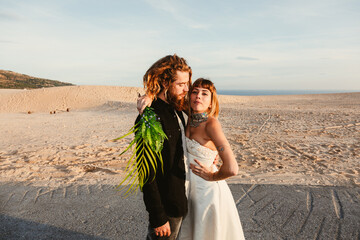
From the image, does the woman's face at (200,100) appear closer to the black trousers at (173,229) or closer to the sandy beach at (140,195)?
the black trousers at (173,229)

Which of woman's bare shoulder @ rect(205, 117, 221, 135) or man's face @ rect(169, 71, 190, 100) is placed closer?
woman's bare shoulder @ rect(205, 117, 221, 135)

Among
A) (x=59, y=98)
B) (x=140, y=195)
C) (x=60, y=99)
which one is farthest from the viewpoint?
(x=59, y=98)

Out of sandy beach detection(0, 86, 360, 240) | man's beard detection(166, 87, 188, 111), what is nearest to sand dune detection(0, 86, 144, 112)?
sandy beach detection(0, 86, 360, 240)

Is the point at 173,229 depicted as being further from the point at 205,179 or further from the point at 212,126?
the point at 212,126

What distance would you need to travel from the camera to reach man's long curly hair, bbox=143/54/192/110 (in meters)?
2.05

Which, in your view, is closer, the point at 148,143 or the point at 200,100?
the point at 148,143

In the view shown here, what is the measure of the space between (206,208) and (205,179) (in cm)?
22

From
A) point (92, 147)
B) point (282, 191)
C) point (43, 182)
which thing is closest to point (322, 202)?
point (282, 191)

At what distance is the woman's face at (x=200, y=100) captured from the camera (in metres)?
2.09

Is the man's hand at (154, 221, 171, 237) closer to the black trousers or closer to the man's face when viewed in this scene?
the black trousers

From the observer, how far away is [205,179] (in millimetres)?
2043

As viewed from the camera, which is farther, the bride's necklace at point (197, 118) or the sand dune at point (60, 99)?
the sand dune at point (60, 99)


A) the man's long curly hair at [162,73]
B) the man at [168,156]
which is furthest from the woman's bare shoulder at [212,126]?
the man's long curly hair at [162,73]

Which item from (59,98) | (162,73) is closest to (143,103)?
(162,73)
